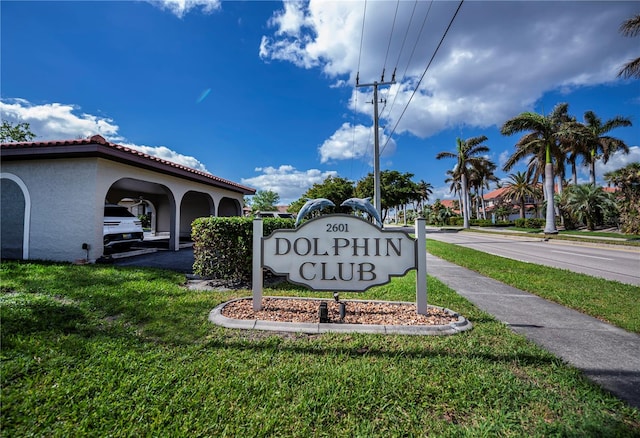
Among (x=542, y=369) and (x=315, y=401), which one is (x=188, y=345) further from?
(x=542, y=369)

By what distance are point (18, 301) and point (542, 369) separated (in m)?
6.89

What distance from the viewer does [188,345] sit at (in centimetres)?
292

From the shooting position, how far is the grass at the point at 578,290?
4141mm

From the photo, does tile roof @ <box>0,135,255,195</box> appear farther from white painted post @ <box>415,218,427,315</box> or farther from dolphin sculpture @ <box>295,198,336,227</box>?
white painted post @ <box>415,218,427,315</box>

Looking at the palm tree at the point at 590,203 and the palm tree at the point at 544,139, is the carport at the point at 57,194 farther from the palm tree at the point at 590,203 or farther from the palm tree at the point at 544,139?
the palm tree at the point at 590,203

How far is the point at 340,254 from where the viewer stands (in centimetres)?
388

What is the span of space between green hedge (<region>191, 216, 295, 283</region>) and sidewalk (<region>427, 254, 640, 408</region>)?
4489mm

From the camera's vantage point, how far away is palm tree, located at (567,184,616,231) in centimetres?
2467

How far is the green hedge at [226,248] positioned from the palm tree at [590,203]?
108ft

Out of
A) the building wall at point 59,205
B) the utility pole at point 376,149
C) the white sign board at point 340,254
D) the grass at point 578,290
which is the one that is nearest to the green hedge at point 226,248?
the white sign board at point 340,254

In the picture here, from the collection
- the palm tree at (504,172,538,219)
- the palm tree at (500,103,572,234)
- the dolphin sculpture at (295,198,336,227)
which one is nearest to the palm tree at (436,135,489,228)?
the palm tree at (500,103,572,234)

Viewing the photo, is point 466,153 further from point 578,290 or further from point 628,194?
point 578,290

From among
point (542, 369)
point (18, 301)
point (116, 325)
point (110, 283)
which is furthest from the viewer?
point (110, 283)

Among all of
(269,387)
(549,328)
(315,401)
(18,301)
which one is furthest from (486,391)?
(18,301)
